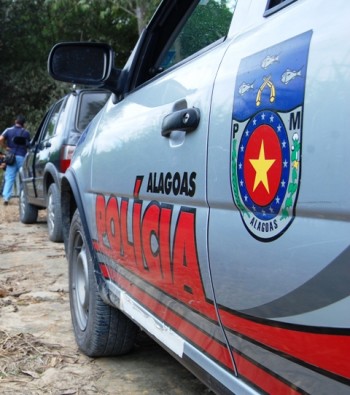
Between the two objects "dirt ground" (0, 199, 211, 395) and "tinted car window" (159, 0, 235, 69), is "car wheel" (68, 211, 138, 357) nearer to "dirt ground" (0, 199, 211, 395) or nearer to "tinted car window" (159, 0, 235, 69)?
"dirt ground" (0, 199, 211, 395)

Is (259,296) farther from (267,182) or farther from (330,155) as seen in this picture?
(330,155)

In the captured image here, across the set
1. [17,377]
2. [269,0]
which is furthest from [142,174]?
[17,377]

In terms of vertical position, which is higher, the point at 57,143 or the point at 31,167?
the point at 57,143

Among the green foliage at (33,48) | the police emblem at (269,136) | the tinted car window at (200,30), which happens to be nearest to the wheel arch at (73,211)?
the tinted car window at (200,30)

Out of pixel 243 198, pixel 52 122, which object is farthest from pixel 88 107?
pixel 243 198

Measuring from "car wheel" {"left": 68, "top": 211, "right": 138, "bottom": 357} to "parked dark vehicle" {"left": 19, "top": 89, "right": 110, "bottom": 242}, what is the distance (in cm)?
285

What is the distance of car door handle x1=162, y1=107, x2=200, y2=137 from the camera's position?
5.46 feet

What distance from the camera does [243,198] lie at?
1366 mm

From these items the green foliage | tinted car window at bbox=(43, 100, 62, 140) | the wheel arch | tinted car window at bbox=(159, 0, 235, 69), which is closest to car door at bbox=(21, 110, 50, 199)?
tinted car window at bbox=(43, 100, 62, 140)

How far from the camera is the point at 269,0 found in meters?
1.57

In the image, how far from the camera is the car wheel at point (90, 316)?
Answer: 112 inches

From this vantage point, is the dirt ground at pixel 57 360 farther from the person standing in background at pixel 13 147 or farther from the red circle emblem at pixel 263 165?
the person standing in background at pixel 13 147

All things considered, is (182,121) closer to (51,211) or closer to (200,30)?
(200,30)

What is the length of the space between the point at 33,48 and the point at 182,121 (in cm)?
1934
